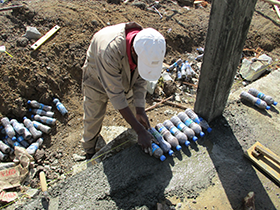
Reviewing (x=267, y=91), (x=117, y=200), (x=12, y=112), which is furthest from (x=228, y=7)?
(x=12, y=112)

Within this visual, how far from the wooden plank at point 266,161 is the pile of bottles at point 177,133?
2.50ft

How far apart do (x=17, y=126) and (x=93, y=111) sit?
2393 millimetres

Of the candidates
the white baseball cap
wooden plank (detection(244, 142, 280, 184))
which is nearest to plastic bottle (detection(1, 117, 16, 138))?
→ the white baseball cap

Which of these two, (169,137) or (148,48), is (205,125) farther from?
(148,48)

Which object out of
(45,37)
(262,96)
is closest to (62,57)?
(45,37)

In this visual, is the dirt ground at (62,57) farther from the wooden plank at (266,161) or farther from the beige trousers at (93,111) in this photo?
the wooden plank at (266,161)

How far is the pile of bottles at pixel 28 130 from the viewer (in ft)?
15.2

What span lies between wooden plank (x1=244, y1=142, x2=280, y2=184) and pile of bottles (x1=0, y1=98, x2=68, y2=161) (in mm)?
4379

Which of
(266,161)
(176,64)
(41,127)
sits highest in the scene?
(266,161)

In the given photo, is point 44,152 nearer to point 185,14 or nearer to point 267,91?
point 267,91

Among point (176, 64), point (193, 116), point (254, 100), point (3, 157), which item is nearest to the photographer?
point (193, 116)

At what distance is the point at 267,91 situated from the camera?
14.7 feet

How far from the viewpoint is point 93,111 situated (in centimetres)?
363

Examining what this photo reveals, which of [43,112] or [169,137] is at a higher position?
[169,137]
